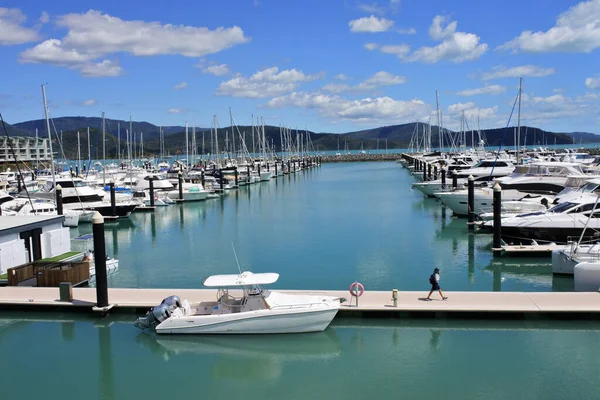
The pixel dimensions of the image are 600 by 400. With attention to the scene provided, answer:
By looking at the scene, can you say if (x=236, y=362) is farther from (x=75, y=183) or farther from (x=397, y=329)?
(x=75, y=183)

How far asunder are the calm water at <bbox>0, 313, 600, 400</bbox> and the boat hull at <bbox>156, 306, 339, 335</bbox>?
11.5 inches

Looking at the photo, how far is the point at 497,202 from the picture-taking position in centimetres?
3064

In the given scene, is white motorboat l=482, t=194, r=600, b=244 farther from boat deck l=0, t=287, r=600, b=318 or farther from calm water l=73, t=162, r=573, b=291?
boat deck l=0, t=287, r=600, b=318

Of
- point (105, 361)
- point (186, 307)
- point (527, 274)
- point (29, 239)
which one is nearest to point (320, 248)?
point (527, 274)

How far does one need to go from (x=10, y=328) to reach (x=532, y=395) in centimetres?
1685

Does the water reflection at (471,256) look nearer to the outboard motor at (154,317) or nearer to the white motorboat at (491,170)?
the outboard motor at (154,317)

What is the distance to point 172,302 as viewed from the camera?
19.7 m

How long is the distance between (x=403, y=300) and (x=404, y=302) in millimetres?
236

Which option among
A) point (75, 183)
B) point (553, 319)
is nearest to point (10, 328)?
point (553, 319)

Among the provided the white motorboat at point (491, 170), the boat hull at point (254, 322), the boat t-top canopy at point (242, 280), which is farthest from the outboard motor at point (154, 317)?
the white motorboat at point (491, 170)

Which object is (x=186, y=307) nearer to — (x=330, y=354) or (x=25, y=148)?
(x=330, y=354)

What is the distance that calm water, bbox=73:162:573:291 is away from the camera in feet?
88.7

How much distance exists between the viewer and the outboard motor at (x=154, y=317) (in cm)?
1941

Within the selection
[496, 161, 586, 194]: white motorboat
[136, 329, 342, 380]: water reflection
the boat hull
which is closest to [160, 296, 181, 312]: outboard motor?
the boat hull
